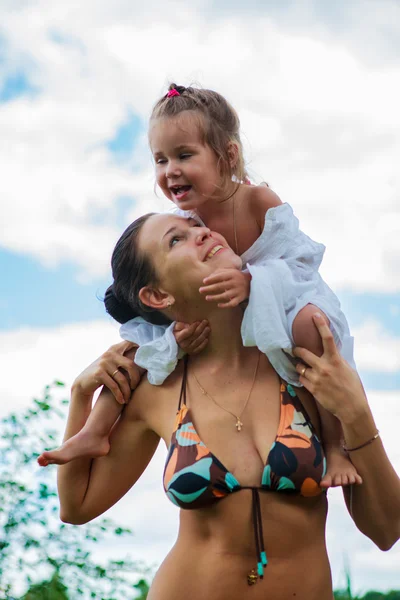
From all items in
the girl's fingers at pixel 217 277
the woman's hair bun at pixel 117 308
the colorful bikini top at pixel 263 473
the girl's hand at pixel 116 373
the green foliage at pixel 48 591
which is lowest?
the green foliage at pixel 48 591

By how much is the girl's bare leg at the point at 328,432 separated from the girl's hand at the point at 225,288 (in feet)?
0.72

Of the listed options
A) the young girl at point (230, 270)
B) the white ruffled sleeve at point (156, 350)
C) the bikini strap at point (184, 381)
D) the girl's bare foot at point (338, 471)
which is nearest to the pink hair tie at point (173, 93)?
the young girl at point (230, 270)

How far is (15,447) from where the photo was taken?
6461 mm

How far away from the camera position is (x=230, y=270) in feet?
9.49

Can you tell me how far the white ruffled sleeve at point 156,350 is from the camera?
3129 mm

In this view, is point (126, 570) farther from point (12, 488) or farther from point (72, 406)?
point (72, 406)

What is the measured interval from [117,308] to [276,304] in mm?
725

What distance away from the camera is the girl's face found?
10.9ft

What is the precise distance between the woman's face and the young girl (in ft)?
0.11

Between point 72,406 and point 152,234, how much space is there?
2.60 ft

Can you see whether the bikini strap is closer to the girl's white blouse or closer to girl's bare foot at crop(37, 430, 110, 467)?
the girl's white blouse

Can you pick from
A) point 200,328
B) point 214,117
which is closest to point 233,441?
point 200,328

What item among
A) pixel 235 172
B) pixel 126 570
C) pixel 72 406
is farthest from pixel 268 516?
pixel 126 570

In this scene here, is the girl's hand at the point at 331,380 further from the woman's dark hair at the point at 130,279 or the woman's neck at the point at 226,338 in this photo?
the woman's dark hair at the point at 130,279
